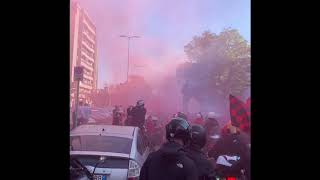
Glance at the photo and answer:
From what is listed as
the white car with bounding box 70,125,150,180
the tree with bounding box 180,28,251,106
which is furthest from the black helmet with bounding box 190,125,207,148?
the tree with bounding box 180,28,251,106

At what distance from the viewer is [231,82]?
1022 inches

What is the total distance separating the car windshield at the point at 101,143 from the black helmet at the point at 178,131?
2.54 meters

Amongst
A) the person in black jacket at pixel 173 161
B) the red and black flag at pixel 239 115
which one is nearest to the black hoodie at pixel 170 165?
the person in black jacket at pixel 173 161

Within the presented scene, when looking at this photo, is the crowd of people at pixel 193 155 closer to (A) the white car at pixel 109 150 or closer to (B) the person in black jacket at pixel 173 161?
(B) the person in black jacket at pixel 173 161

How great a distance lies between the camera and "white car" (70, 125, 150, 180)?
5.55 metres

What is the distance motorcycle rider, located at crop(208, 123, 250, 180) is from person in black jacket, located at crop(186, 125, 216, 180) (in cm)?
64

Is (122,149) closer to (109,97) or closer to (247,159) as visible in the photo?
(247,159)

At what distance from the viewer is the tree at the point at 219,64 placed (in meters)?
26.3

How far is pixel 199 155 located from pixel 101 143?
255 cm

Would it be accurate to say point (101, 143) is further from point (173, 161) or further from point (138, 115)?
point (138, 115)

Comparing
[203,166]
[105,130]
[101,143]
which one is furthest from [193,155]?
[105,130]

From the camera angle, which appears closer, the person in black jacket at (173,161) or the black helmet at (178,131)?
the person in black jacket at (173,161)

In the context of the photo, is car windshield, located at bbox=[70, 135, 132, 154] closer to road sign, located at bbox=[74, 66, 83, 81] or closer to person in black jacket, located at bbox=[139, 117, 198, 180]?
person in black jacket, located at bbox=[139, 117, 198, 180]
